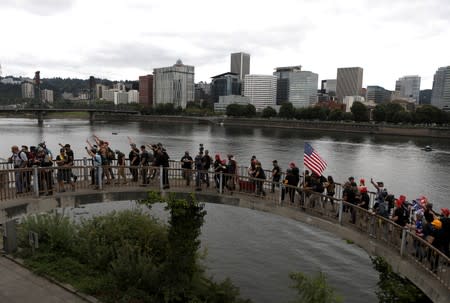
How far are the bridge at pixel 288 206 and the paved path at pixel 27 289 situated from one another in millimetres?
2220

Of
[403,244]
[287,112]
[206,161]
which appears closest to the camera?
[403,244]

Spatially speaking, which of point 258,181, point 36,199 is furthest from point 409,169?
point 36,199

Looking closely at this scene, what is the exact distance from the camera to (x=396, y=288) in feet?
32.3

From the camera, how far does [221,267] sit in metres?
16.2

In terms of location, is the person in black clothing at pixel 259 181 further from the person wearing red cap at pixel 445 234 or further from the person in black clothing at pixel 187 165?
the person wearing red cap at pixel 445 234

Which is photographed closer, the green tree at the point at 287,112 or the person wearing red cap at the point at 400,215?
the person wearing red cap at the point at 400,215

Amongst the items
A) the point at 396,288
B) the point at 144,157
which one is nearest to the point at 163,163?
the point at 144,157

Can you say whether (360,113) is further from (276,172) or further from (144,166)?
(144,166)

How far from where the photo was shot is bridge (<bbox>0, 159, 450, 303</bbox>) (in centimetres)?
880

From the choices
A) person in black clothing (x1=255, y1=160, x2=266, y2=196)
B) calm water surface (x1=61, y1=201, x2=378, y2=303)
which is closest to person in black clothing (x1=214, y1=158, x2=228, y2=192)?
person in black clothing (x1=255, y1=160, x2=266, y2=196)

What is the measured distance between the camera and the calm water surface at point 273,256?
1489cm

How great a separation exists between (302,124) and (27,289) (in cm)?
12245

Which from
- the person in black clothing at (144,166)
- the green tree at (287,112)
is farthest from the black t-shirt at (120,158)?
the green tree at (287,112)

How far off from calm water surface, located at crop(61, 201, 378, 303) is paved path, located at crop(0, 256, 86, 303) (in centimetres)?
660
